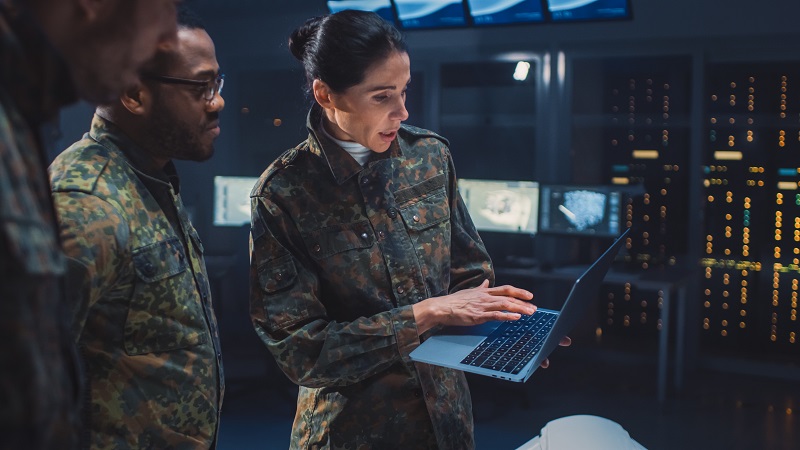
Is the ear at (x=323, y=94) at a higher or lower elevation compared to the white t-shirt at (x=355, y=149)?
higher

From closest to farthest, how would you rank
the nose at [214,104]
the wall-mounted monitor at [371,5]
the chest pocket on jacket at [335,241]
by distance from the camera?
1. the nose at [214,104]
2. the chest pocket on jacket at [335,241]
3. the wall-mounted monitor at [371,5]

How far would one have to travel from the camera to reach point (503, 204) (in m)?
5.18

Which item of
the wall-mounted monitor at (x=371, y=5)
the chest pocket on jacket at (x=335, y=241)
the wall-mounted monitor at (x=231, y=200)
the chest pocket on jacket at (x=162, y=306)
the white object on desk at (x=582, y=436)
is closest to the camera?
the chest pocket on jacket at (x=162, y=306)

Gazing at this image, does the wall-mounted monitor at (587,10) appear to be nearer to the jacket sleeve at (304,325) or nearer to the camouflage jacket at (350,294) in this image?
the camouflage jacket at (350,294)

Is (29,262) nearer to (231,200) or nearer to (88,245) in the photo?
(88,245)

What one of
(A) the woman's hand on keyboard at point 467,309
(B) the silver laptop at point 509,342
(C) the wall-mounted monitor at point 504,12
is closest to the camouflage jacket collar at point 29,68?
(B) the silver laptop at point 509,342

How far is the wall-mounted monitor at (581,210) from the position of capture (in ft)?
15.7

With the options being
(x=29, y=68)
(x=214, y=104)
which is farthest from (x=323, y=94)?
(x=29, y=68)

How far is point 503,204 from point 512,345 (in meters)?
3.71

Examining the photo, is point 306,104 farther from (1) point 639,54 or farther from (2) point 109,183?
(1) point 639,54

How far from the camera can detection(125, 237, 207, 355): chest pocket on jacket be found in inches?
48.0

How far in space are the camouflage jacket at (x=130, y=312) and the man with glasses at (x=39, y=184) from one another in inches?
19.5

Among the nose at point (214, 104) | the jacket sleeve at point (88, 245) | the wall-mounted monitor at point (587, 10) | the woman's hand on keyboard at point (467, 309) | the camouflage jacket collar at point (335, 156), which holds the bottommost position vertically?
the woman's hand on keyboard at point (467, 309)

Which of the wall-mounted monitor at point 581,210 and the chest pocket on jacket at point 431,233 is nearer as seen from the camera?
the chest pocket on jacket at point 431,233
